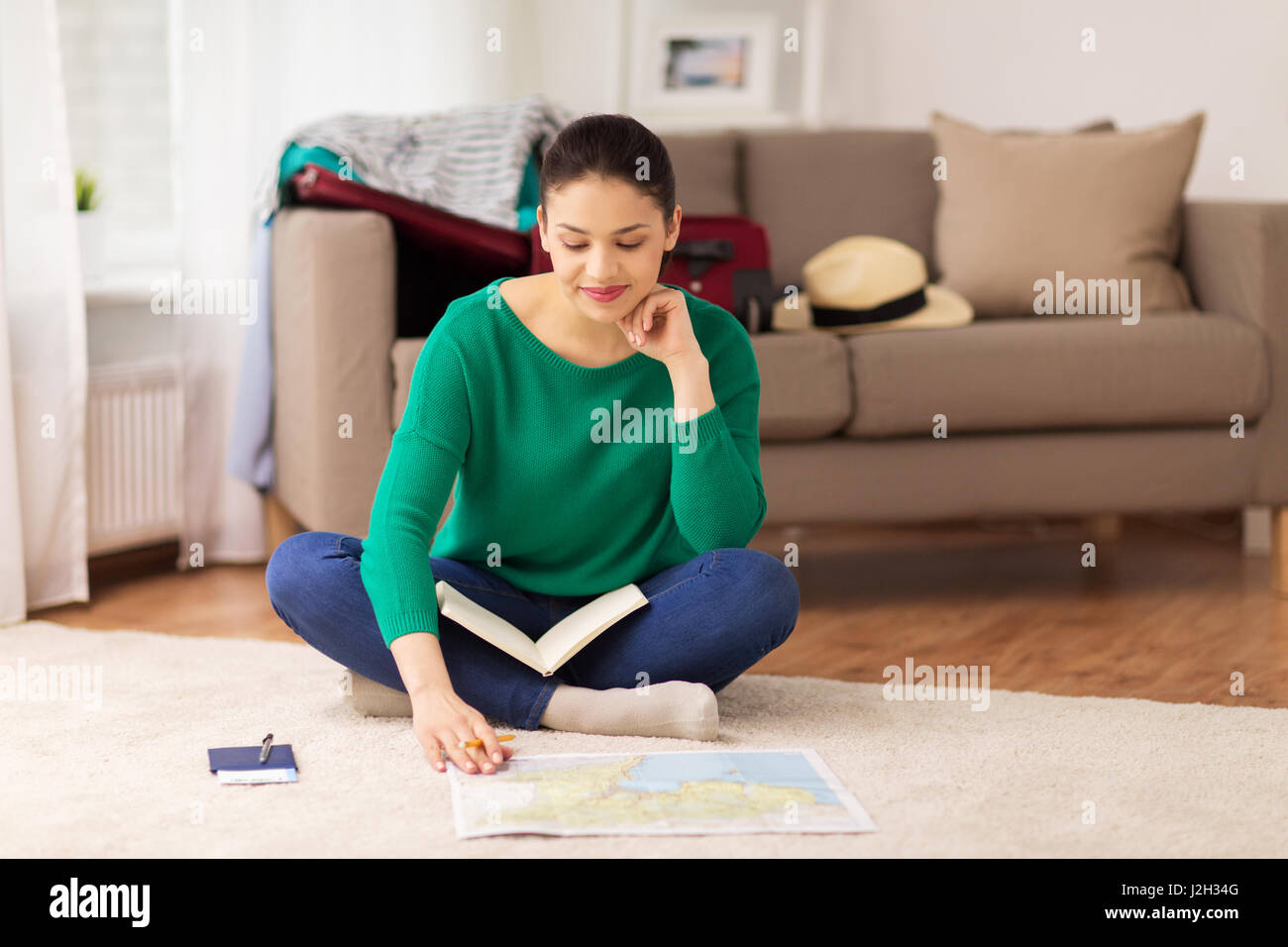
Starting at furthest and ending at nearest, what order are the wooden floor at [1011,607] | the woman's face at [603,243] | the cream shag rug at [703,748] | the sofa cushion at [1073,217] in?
the sofa cushion at [1073,217]
the wooden floor at [1011,607]
the woman's face at [603,243]
the cream shag rug at [703,748]

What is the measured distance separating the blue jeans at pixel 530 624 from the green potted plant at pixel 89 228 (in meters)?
1.36

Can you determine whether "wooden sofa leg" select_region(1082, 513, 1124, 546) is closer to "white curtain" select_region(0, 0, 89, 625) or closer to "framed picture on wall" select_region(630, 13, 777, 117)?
"framed picture on wall" select_region(630, 13, 777, 117)

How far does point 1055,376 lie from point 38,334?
5.75 feet

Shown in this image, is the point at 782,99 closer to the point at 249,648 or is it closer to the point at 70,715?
the point at 249,648

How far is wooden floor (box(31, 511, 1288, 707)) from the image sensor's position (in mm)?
2064

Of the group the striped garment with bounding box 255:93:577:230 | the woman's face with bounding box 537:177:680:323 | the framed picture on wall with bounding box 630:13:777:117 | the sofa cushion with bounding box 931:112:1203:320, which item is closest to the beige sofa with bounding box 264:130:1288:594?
the striped garment with bounding box 255:93:577:230

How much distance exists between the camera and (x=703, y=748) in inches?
61.4

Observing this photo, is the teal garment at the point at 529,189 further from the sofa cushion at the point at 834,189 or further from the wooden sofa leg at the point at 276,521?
the wooden sofa leg at the point at 276,521

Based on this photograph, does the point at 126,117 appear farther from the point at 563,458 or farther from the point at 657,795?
the point at 657,795

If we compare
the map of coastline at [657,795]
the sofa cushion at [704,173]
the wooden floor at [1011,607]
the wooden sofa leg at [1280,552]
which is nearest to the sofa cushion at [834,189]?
the sofa cushion at [704,173]

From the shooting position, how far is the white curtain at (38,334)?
2.35 meters

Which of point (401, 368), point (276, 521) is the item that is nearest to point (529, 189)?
point (401, 368)

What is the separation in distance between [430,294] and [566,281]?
3.82ft

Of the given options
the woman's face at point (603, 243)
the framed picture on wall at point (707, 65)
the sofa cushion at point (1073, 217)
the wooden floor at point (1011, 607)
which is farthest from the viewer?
the framed picture on wall at point (707, 65)
